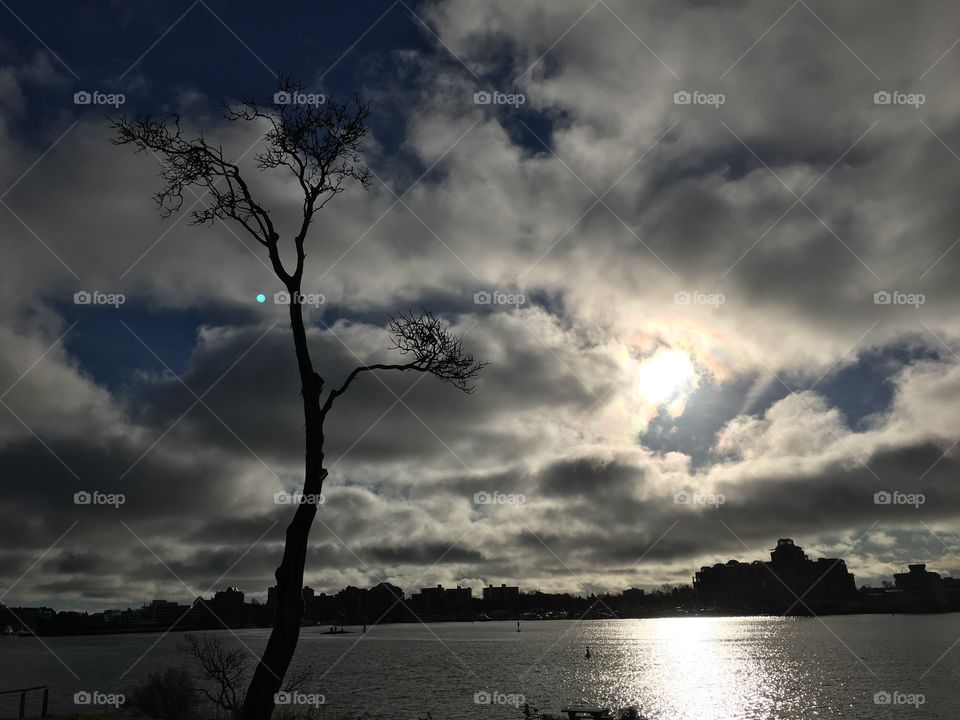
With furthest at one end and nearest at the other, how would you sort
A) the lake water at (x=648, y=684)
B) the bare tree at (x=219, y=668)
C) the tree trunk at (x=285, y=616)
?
the lake water at (x=648, y=684), the bare tree at (x=219, y=668), the tree trunk at (x=285, y=616)

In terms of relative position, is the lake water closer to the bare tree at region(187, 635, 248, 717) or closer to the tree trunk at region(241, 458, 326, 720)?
the bare tree at region(187, 635, 248, 717)

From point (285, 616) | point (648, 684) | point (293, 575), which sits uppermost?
point (293, 575)

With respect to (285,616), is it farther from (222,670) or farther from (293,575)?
(222,670)

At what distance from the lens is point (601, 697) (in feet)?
270

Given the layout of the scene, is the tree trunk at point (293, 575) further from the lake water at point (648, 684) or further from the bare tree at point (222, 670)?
the lake water at point (648, 684)

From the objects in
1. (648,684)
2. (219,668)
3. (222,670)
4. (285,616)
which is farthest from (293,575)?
(648,684)

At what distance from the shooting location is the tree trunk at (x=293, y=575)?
1252 centimetres

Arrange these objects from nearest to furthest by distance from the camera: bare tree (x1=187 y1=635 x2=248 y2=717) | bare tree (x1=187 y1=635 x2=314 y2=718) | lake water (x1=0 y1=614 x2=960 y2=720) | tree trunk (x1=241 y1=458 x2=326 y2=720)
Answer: tree trunk (x1=241 y1=458 x2=326 y2=720), bare tree (x1=187 y1=635 x2=248 y2=717), bare tree (x1=187 y1=635 x2=314 y2=718), lake water (x1=0 y1=614 x2=960 y2=720)

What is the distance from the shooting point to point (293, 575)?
42.6ft

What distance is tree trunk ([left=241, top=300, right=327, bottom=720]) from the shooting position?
41.1 ft

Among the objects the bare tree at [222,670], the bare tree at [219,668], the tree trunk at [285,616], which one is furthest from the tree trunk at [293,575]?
the bare tree at [219,668]

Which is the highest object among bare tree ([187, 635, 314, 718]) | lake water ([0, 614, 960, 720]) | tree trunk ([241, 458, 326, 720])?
tree trunk ([241, 458, 326, 720])

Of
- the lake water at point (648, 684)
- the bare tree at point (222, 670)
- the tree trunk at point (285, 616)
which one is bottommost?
the lake water at point (648, 684)

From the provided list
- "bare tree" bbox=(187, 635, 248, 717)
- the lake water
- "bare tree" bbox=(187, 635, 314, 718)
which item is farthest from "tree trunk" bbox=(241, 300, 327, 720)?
the lake water
